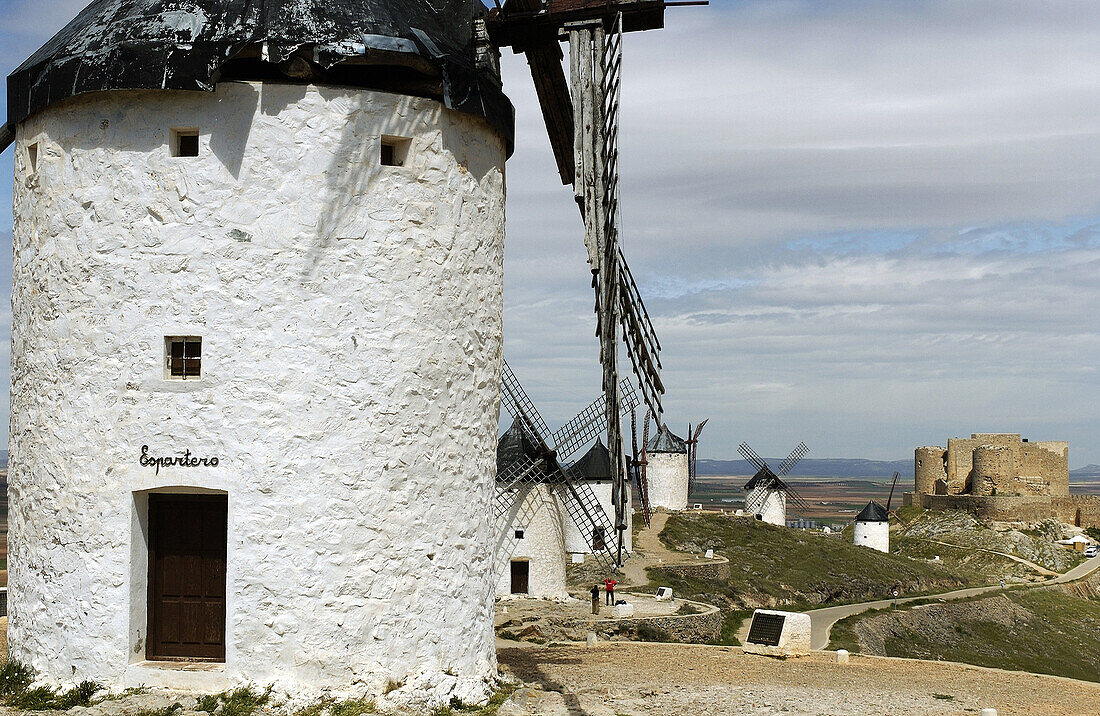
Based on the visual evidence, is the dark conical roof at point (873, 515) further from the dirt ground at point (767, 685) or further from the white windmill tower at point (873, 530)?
the dirt ground at point (767, 685)

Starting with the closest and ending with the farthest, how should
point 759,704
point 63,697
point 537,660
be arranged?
point 63,697
point 759,704
point 537,660

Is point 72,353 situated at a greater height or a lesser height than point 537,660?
greater

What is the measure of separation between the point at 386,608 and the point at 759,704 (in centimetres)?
448

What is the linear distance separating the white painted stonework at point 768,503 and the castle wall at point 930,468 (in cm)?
1517

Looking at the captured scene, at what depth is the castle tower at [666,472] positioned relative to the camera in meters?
55.0

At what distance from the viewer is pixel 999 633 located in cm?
3772

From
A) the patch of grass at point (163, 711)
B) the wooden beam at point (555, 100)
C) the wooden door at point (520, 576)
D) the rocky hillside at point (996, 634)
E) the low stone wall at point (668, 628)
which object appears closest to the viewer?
the patch of grass at point (163, 711)

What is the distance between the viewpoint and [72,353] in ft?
33.9

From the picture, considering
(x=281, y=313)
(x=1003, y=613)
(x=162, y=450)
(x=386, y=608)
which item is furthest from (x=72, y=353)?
(x=1003, y=613)

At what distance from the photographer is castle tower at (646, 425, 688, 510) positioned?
2164 inches

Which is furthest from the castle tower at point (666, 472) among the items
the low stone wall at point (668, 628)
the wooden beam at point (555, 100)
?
the wooden beam at point (555, 100)

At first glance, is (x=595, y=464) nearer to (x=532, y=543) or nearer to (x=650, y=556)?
(x=650, y=556)

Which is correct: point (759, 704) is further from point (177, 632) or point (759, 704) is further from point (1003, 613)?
point (1003, 613)

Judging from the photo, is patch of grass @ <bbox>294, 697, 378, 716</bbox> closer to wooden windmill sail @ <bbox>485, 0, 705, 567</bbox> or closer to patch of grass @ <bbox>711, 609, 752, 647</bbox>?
wooden windmill sail @ <bbox>485, 0, 705, 567</bbox>
